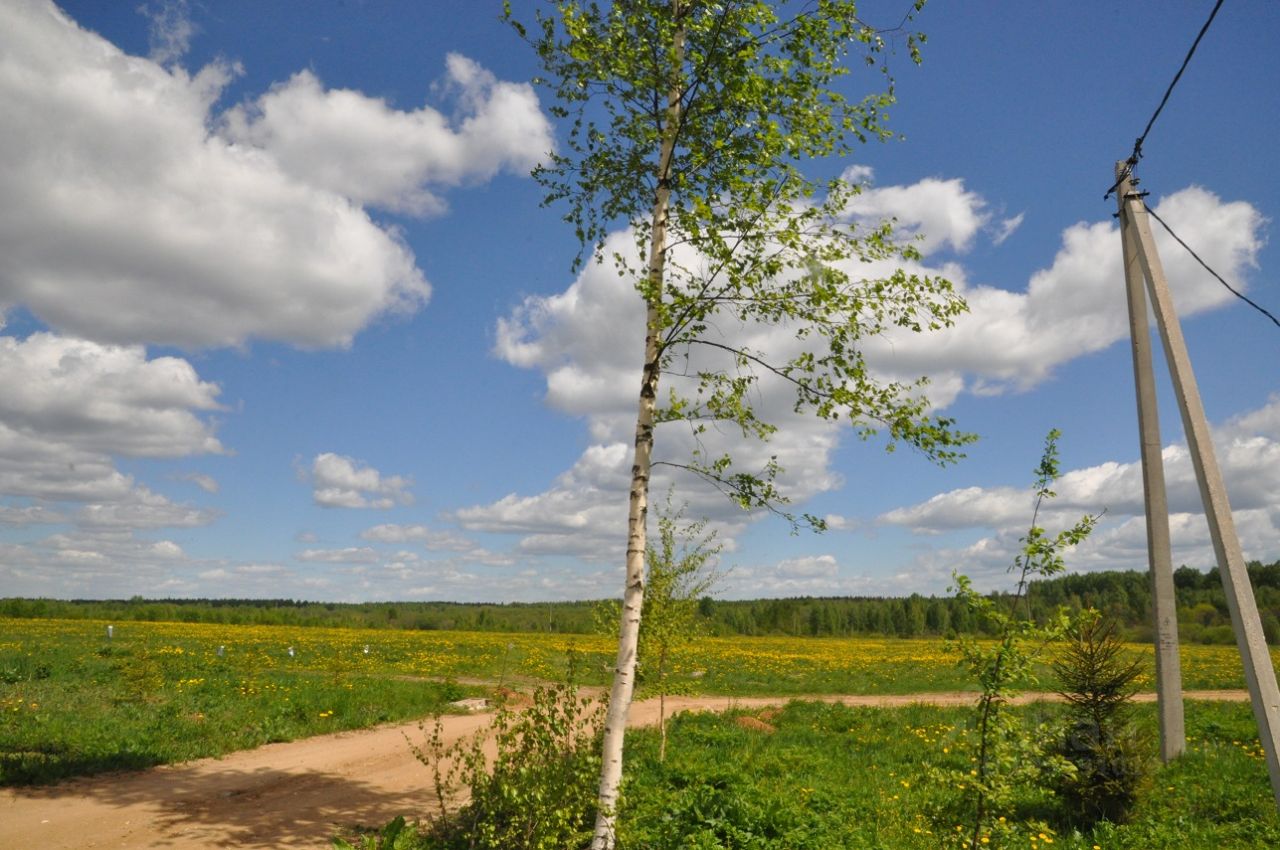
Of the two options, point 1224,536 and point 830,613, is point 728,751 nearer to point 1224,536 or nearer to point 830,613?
point 1224,536

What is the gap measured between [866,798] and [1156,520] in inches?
229

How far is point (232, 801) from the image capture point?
11.3m

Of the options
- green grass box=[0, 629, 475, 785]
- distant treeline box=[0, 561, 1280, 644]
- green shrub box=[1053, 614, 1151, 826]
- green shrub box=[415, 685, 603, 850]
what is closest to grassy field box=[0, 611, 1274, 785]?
green grass box=[0, 629, 475, 785]

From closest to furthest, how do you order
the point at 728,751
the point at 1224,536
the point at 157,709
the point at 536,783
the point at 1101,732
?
the point at 1224,536 → the point at 536,783 → the point at 1101,732 → the point at 728,751 → the point at 157,709

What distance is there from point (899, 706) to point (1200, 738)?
798 centimetres

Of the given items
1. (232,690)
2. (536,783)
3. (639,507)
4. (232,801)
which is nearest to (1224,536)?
(639,507)

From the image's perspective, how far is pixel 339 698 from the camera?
752 inches

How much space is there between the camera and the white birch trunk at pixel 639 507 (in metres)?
7.74

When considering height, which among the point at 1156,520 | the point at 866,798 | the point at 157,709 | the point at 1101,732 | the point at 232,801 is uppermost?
the point at 1156,520

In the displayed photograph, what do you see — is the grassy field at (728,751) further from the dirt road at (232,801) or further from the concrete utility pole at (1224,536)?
the concrete utility pole at (1224,536)

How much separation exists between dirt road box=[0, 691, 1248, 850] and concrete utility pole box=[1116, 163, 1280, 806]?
33.3 feet

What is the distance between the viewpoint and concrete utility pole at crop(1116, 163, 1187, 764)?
11250 millimetres

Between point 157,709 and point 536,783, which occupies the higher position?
point 536,783

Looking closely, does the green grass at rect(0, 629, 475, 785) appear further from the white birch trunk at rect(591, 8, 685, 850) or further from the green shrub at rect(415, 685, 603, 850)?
the white birch trunk at rect(591, 8, 685, 850)
